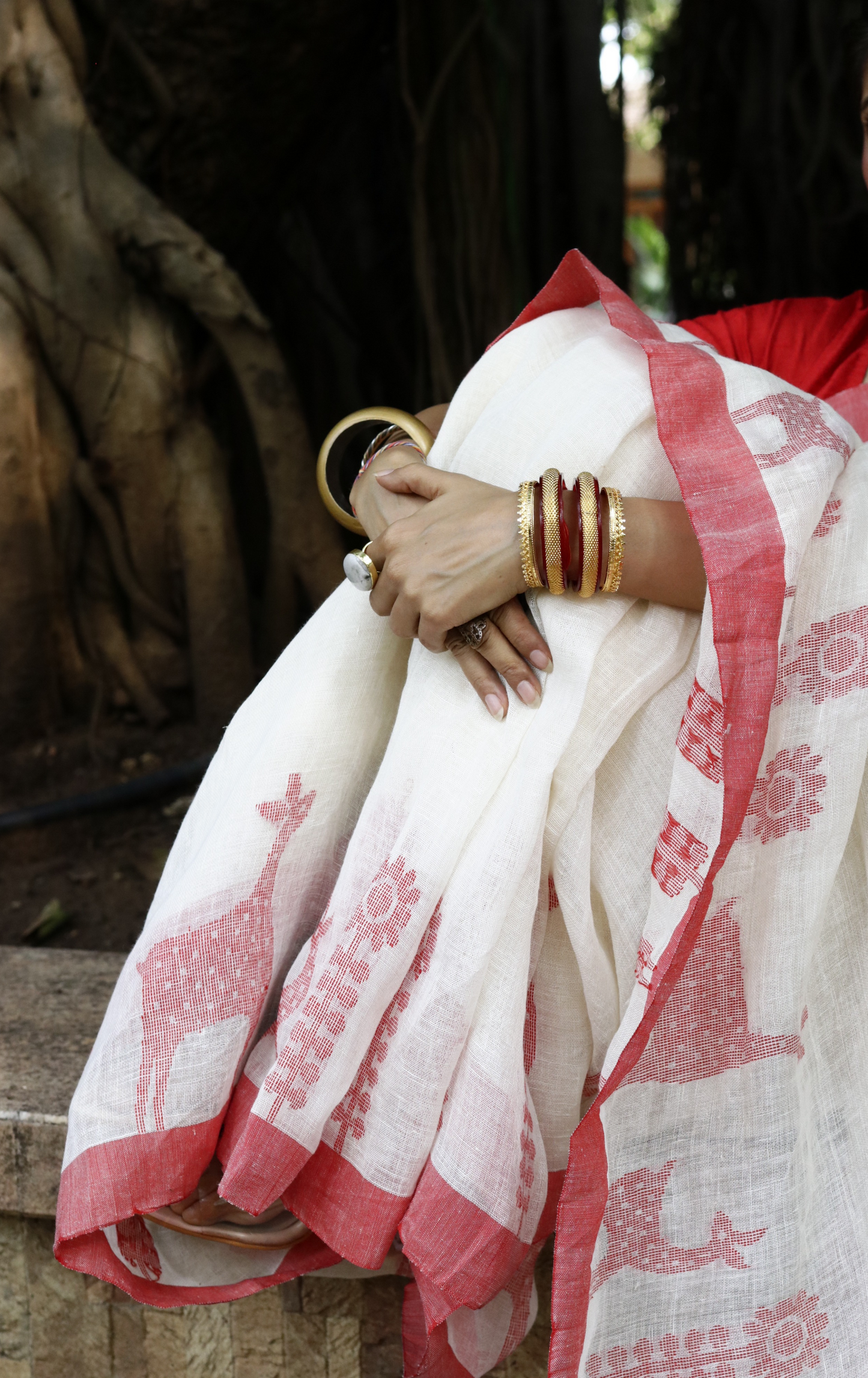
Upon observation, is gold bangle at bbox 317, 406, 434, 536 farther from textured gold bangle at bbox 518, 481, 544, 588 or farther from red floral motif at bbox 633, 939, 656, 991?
red floral motif at bbox 633, 939, 656, 991

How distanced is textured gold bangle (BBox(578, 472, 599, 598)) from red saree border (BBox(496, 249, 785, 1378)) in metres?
0.05

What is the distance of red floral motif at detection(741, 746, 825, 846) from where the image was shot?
0.69m

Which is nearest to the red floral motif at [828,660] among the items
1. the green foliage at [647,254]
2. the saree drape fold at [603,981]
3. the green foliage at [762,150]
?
the saree drape fold at [603,981]

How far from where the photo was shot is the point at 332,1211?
2.37ft

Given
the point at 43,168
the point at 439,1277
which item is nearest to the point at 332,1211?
the point at 439,1277

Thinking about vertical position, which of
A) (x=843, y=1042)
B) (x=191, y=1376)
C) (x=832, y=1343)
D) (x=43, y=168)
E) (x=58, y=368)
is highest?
(x=43, y=168)

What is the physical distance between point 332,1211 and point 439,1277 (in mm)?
85

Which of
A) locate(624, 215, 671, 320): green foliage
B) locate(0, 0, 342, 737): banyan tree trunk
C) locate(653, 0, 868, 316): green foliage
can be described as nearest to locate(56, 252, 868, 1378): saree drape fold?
locate(0, 0, 342, 737): banyan tree trunk

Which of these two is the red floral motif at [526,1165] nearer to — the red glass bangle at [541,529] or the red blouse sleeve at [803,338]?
the red glass bangle at [541,529]

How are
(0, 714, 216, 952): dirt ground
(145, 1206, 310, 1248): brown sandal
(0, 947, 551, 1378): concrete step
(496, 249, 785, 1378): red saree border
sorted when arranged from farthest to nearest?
(0, 714, 216, 952): dirt ground
(0, 947, 551, 1378): concrete step
(145, 1206, 310, 1248): brown sandal
(496, 249, 785, 1378): red saree border

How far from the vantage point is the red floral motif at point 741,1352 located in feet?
2.22

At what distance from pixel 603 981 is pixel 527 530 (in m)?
0.30

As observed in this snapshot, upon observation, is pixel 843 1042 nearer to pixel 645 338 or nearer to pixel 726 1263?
pixel 726 1263

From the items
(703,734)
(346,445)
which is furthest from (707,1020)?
(346,445)
